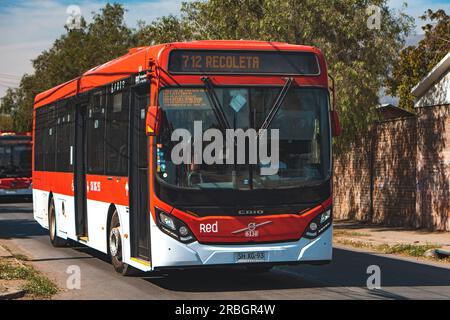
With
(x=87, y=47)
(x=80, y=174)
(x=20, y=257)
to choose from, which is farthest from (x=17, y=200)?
(x=80, y=174)

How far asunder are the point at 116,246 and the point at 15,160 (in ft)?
95.7

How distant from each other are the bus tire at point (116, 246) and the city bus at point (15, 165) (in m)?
28.3

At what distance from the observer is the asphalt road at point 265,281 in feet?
40.6

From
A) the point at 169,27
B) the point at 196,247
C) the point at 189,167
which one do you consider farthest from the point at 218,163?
the point at 169,27

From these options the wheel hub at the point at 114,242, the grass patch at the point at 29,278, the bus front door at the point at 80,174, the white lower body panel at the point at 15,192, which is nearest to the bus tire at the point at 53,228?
the bus front door at the point at 80,174

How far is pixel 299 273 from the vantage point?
15000 mm

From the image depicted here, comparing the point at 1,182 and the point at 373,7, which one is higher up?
the point at 373,7

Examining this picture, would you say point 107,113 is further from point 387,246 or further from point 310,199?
point 387,246

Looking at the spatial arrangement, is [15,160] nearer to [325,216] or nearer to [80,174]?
[80,174]

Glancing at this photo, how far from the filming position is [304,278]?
14258 mm

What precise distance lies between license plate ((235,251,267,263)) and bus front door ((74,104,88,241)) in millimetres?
5351

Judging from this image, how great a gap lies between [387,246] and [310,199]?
8.43 m

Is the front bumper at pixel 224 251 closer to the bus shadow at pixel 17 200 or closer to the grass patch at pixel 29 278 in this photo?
the grass patch at pixel 29 278
